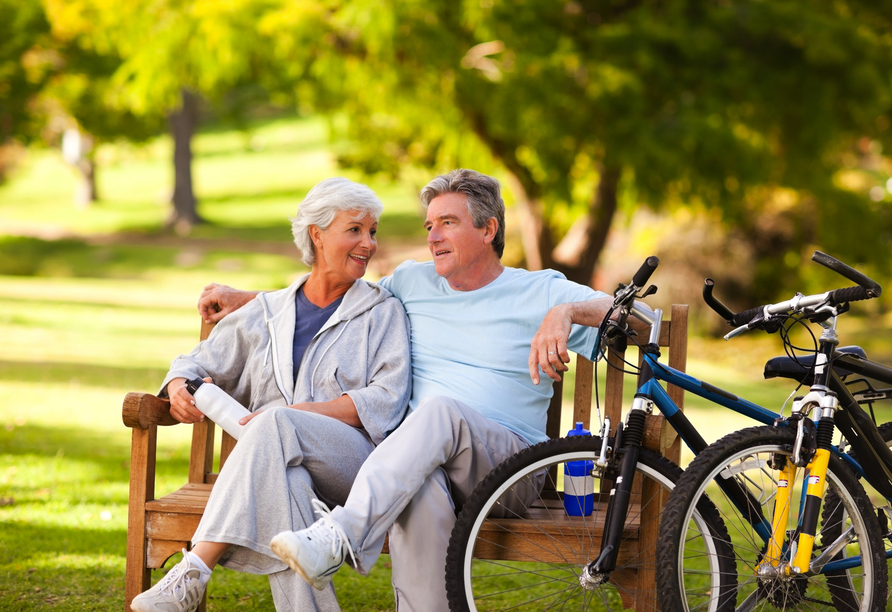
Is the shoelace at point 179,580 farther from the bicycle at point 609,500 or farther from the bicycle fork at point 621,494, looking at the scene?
the bicycle fork at point 621,494

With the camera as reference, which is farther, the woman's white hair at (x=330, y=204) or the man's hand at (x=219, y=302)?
the man's hand at (x=219, y=302)

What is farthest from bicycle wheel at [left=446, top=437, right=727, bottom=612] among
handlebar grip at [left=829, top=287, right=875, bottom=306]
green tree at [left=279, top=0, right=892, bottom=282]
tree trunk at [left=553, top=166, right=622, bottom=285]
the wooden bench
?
tree trunk at [left=553, top=166, right=622, bottom=285]

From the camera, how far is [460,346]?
3.32 meters

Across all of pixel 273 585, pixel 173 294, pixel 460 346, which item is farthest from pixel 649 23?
pixel 173 294

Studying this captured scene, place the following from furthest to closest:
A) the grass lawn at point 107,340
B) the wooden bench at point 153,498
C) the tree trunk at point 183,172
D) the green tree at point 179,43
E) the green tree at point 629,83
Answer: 1. the tree trunk at point 183,172
2. the green tree at point 179,43
3. the green tree at point 629,83
4. the grass lawn at point 107,340
5. the wooden bench at point 153,498

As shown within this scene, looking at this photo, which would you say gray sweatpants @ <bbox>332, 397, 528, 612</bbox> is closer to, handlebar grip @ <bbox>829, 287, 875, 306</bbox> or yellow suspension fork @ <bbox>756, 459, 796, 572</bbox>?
yellow suspension fork @ <bbox>756, 459, 796, 572</bbox>

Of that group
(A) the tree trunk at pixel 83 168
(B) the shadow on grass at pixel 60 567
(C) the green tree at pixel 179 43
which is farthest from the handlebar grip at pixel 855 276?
(A) the tree trunk at pixel 83 168

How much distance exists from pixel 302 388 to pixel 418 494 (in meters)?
0.66

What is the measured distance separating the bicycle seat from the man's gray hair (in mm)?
1019

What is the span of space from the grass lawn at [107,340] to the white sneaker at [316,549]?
45.3 inches

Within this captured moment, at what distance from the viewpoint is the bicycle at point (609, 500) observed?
2689 millimetres

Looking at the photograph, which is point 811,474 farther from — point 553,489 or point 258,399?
point 258,399

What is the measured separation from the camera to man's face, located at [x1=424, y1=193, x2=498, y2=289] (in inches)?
133

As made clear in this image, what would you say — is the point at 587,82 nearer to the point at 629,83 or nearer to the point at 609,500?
the point at 629,83
